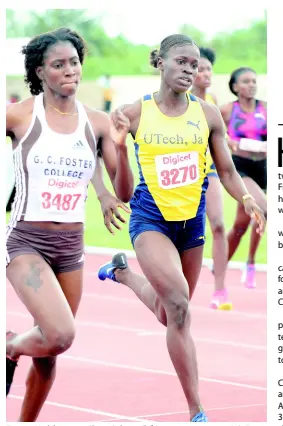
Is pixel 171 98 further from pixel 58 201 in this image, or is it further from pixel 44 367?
pixel 44 367

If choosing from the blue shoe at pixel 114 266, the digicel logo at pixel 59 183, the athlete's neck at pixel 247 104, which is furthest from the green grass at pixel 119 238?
the digicel logo at pixel 59 183

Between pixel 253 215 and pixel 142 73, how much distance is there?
49.6 m

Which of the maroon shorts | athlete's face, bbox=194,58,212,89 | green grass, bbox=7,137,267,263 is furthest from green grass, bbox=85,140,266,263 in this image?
the maroon shorts

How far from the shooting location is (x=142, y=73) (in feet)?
182

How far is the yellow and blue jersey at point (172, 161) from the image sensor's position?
662 cm

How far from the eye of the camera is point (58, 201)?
600 cm

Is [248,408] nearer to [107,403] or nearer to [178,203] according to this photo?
[107,403]

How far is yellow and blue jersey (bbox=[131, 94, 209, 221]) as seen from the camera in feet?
21.7

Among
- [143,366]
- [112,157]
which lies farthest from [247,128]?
[112,157]

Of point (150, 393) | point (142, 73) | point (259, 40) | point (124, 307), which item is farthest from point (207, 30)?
point (150, 393)

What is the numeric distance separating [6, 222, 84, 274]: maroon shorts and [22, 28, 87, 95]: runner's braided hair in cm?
90

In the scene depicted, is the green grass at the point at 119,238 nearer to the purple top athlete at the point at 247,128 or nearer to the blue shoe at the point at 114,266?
the purple top athlete at the point at 247,128

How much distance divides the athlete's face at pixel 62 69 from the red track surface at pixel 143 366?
196cm

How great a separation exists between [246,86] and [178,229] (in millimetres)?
5216
